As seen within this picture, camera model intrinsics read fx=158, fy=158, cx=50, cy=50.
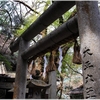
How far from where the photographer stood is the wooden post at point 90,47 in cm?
169

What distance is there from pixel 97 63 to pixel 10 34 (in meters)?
7.70

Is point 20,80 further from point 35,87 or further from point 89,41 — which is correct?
point 89,41

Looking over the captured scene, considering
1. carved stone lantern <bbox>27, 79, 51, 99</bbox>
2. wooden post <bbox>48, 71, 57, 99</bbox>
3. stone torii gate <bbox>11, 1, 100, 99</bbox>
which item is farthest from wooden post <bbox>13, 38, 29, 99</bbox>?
wooden post <bbox>48, 71, 57, 99</bbox>

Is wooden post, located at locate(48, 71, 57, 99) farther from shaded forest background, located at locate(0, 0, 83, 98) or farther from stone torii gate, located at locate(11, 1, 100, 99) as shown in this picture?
stone torii gate, located at locate(11, 1, 100, 99)

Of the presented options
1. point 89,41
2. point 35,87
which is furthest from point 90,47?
point 35,87

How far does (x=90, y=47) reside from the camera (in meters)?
1.79

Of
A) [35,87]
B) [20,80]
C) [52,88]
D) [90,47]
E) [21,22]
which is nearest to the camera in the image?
[90,47]

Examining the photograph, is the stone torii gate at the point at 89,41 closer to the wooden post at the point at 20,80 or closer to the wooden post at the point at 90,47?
the wooden post at the point at 90,47

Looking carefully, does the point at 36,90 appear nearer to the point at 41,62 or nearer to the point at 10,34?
the point at 41,62

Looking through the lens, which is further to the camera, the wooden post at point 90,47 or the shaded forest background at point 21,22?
the shaded forest background at point 21,22

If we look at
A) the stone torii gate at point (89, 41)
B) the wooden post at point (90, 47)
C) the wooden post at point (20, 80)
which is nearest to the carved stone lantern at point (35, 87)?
the wooden post at point (20, 80)

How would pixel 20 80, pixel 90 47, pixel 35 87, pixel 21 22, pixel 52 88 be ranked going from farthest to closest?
pixel 21 22 → pixel 52 88 → pixel 35 87 → pixel 20 80 → pixel 90 47

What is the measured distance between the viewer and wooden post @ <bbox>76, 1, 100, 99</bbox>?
169 centimetres

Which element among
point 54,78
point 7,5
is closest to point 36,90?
point 54,78
